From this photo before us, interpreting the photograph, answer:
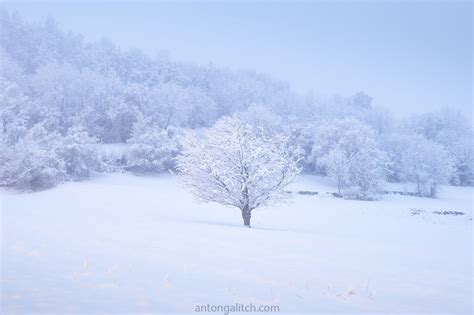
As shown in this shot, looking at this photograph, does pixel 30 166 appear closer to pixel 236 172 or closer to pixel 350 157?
pixel 236 172

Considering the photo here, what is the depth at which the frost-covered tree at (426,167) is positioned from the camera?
180 feet

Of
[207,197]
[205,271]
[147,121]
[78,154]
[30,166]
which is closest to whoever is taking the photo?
[205,271]

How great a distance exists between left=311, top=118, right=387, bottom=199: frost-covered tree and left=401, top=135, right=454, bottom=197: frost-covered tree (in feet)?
14.2

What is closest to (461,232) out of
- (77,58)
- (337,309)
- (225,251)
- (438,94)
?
(225,251)

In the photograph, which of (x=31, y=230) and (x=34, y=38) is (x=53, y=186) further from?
(x=34, y=38)

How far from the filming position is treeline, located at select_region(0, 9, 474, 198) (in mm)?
42438

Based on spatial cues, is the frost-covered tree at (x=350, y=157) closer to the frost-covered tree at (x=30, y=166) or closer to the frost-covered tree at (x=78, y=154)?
the frost-covered tree at (x=78, y=154)

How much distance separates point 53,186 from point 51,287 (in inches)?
1319

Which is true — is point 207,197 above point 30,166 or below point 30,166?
below

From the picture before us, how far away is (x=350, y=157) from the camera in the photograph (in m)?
54.9

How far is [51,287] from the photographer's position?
6766mm

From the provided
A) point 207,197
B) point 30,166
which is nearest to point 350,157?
point 207,197

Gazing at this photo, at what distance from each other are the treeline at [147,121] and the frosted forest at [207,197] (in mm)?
299

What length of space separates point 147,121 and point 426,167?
41775 mm
